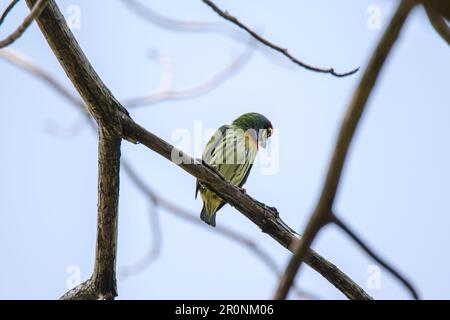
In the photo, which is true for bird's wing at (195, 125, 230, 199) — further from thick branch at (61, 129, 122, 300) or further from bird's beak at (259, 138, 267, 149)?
thick branch at (61, 129, 122, 300)

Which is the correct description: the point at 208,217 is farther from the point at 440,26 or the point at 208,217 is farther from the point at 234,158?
the point at 440,26

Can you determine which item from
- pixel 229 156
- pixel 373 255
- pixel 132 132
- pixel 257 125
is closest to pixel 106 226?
pixel 132 132

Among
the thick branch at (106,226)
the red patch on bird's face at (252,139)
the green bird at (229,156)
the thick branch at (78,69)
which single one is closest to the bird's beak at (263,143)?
the green bird at (229,156)

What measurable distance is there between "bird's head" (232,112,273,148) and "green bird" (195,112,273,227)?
2 cm

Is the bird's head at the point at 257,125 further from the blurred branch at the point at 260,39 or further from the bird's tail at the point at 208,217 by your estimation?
the blurred branch at the point at 260,39

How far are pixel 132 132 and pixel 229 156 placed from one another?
2877 mm

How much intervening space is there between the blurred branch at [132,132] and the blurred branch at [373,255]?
1.67 metres

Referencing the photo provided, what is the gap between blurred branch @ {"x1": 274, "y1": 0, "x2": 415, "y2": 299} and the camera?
1188 mm

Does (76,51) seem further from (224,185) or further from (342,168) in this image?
(342,168)

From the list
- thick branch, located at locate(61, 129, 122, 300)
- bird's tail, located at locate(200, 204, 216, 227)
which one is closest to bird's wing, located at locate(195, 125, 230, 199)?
bird's tail, located at locate(200, 204, 216, 227)
